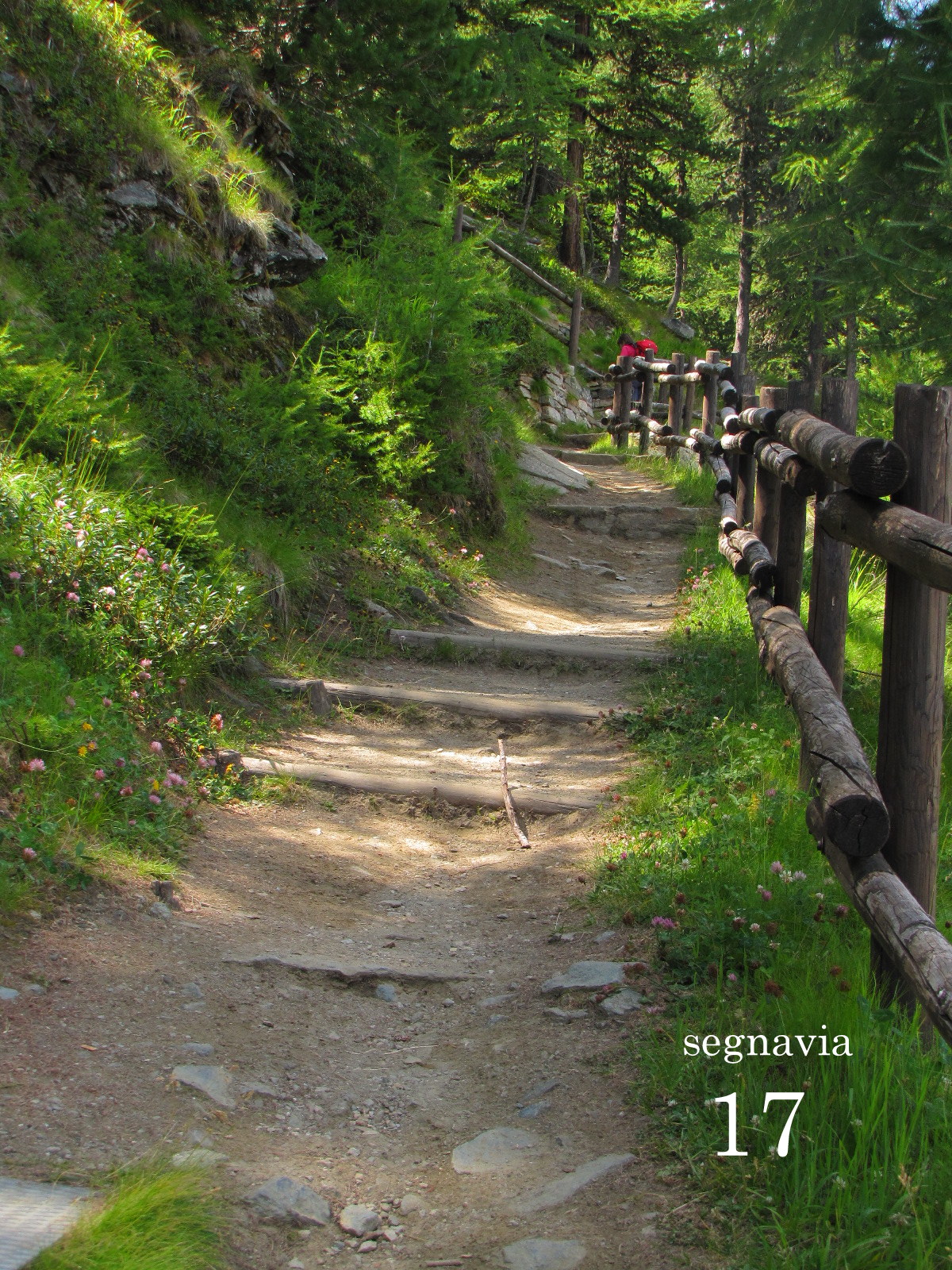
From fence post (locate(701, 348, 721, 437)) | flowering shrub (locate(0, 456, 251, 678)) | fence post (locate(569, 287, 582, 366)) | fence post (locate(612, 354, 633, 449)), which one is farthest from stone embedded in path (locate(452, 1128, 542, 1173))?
fence post (locate(569, 287, 582, 366))

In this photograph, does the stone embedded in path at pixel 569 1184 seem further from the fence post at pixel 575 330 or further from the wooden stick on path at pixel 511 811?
the fence post at pixel 575 330

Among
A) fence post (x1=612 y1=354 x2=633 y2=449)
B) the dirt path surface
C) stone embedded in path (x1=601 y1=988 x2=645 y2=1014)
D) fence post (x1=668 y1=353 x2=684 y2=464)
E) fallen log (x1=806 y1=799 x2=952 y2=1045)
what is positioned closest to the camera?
fallen log (x1=806 y1=799 x2=952 y2=1045)

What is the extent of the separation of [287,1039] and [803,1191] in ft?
5.12

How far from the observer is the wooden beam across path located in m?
6.11

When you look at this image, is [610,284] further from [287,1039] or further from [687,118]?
[287,1039]

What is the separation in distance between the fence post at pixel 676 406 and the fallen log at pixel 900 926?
12.8 metres

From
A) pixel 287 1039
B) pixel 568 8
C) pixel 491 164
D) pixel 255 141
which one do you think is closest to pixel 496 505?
pixel 255 141

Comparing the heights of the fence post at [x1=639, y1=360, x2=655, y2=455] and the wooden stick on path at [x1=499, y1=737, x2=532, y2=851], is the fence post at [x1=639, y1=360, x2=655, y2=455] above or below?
above

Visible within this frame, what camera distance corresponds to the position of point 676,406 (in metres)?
15.5

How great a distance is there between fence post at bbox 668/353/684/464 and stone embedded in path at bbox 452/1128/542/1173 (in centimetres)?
1333

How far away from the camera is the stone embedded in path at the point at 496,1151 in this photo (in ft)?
8.22

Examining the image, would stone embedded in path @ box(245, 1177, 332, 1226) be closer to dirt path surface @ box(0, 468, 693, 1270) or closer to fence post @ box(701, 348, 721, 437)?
dirt path surface @ box(0, 468, 693, 1270)

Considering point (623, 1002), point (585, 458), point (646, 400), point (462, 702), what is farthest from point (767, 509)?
point (646, 400)

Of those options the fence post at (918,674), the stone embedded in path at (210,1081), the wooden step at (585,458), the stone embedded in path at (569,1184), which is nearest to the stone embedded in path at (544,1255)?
the stone embedded in path at (569,1184)
